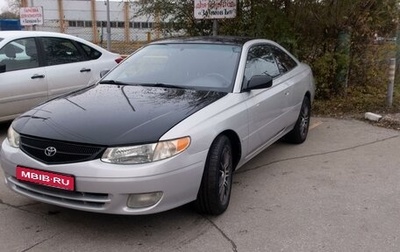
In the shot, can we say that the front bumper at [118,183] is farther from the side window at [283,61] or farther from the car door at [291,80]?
the side window at [283,61]

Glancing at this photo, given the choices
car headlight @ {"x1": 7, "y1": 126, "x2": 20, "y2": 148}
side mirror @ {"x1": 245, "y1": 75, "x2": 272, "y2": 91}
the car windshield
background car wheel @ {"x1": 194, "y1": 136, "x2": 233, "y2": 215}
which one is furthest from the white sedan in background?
background car wheel @ {"x1": 194, "y1": 136, "x2": 233, "y2": 215}

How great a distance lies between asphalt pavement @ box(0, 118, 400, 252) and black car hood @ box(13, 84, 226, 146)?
760mm

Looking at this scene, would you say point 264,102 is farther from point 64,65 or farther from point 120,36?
point 120,36

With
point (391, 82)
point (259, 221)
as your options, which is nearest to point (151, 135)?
point (259, 221)

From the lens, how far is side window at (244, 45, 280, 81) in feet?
15.6

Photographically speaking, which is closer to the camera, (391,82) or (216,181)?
(216,181)

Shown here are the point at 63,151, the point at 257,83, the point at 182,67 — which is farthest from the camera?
the point at 182,67

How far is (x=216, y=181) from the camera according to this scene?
143 inches

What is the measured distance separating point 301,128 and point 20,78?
405 cm

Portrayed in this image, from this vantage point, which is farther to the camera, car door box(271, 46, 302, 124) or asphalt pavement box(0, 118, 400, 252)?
car door box(271, 46, 302, 124)

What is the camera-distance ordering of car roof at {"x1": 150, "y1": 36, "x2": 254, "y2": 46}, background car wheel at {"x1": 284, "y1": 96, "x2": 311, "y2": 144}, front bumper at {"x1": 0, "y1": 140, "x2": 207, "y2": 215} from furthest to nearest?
background car wheel at {"x1": 284, "y1": 96, "x2": 311, "y2": 144}, car roof at {"x1": 150, "y1": 36, "x2": 254, "y2": 46}, front bumper at {"x1": 0, "y1": 140, "x2": 207, "y2": 215}

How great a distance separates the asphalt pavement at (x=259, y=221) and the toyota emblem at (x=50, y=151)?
2.12 ft

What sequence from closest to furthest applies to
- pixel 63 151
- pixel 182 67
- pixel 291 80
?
pixel 63 151, pixel 182 67, pixel 291 80

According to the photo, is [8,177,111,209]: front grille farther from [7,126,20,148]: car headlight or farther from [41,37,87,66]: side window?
[41,37,87,66]: side window
